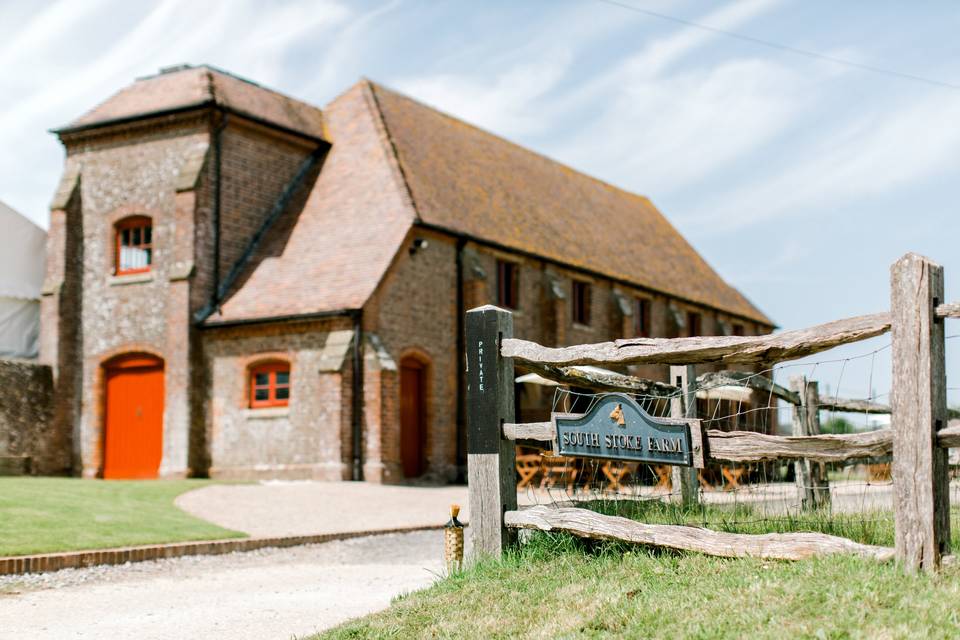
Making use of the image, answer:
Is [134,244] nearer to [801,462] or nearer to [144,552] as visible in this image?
[144,552]

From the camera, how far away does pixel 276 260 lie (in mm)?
24812

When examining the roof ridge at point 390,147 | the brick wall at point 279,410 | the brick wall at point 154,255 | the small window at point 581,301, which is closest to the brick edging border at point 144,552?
the brick wall at point 279,410

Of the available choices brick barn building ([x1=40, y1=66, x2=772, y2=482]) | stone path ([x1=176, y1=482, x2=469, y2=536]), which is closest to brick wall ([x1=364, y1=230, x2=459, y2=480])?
brick barn building ([x1=40, y1=66, x2=772, y2=482])

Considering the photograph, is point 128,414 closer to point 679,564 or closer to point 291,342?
point 291,342

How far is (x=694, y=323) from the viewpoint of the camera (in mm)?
37281

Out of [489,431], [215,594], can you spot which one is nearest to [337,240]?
[215,594]

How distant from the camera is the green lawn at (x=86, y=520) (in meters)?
11.5

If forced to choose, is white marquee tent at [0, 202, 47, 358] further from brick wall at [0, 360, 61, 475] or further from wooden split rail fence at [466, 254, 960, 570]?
wooden split rail fence at [466, 254, 960, 570]

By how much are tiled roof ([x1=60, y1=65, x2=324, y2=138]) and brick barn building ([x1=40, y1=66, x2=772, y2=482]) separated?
0.20 ft

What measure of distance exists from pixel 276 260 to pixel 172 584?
15.5 metres

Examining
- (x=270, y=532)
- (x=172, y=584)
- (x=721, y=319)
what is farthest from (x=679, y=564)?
(x=721, y=319)

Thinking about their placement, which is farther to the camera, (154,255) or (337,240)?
(154,255)

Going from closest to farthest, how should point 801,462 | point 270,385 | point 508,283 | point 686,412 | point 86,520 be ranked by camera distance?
point 686,412 → point 801,462 → point 86,520 → point 270,385 → point 508,283

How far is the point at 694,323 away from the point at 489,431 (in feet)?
99.7
